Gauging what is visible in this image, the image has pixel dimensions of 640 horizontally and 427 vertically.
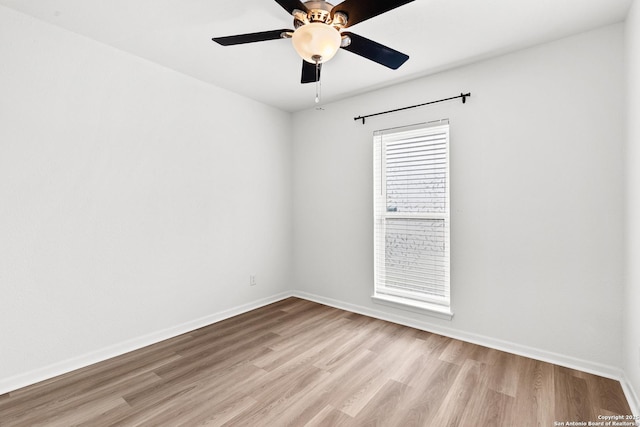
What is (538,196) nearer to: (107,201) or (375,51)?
(375,51)

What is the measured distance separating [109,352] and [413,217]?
3003 mm

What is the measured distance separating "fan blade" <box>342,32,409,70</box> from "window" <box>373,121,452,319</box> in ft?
3.84

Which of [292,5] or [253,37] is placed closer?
[292,5]

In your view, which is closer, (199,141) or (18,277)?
(18,277)

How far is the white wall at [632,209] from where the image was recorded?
186 cm

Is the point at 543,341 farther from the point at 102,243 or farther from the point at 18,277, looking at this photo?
the point at 18,277

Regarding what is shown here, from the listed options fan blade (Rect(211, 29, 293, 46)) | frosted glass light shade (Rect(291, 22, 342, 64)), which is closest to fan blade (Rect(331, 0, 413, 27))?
frosted glass light shade (Rect(291, 22, 342, 64))

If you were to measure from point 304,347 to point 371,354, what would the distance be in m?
0.59

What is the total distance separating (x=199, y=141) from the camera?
3.20m

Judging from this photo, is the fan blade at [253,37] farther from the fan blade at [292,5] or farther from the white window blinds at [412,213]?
the white window blinds at [412,213]

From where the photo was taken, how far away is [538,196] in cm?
250

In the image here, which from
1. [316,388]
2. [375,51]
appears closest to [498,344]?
[316,388]

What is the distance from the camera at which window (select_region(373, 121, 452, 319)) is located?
9.97 ft

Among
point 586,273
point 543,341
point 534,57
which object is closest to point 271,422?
point 543,341
